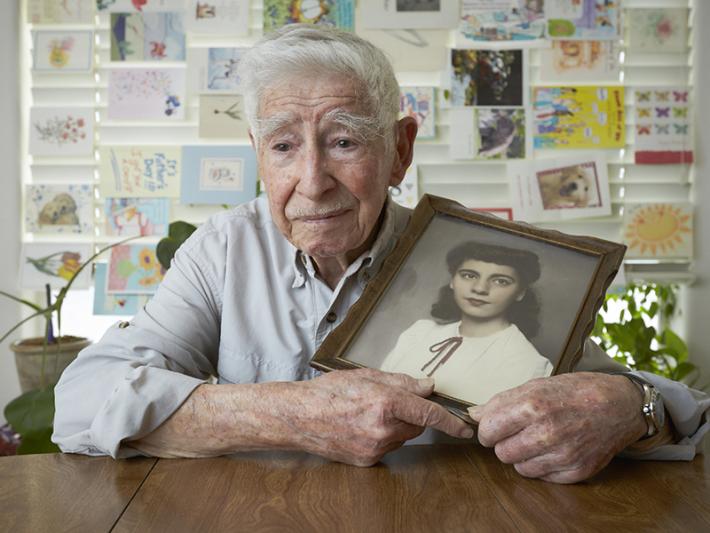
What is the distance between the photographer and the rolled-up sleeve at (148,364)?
1.12 metres

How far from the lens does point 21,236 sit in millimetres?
2719

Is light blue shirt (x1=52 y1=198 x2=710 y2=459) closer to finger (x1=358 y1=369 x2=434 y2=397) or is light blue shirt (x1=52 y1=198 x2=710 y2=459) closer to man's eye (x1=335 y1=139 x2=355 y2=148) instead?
man's eye (x1=335 y1=139 x2=355 y2=148)

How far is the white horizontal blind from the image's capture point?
2.67m

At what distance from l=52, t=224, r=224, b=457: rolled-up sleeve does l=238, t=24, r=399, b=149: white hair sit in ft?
1.06

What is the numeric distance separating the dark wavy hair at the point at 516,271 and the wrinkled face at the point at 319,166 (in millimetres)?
240

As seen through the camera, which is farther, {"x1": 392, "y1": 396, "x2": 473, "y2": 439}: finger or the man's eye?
the man's eye

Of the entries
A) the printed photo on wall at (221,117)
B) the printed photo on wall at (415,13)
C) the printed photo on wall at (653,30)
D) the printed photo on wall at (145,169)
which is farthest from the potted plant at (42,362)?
the printed photo on wall at (653,30)

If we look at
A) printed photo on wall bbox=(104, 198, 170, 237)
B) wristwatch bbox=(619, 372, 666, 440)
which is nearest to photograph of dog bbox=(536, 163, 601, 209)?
printed photo on wall bbox=(104, 198, 170, 237)

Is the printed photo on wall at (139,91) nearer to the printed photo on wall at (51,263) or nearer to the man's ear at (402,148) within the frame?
the printed photo on wall at (51,263)

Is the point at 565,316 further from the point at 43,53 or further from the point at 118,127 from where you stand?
the point at 43,53

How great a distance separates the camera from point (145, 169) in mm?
2676

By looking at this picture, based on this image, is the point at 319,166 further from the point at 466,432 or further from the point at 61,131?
the point at 61,131

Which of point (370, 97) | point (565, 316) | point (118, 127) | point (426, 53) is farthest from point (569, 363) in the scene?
point (118, 127)

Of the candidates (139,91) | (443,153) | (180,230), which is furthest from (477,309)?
(139,91)
